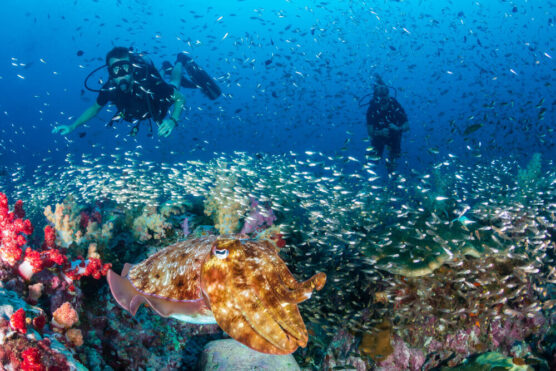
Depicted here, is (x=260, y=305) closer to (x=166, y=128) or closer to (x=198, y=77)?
(x=166, y=128)

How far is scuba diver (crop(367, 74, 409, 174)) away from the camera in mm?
Answer: 12680

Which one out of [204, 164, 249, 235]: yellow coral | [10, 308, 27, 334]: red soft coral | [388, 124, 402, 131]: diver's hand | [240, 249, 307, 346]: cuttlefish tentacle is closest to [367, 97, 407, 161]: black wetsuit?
[388, 124, 402, 131]: diver's hand

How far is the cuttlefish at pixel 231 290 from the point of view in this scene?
6.18 ft

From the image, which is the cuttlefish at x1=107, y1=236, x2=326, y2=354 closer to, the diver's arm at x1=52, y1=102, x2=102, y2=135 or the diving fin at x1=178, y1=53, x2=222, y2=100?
the diver's arm at x1=52, y1=102, x2=102, y2=135

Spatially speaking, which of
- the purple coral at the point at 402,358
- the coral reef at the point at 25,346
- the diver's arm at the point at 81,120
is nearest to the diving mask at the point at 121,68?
the diver's arm at the point at 81,120

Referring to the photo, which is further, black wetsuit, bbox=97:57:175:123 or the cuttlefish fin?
black wetsuit, bbox=97:57:175:123

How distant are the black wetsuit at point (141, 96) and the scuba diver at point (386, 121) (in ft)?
29.3

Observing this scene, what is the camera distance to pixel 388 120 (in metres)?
12.9

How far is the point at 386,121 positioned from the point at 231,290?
12.7m

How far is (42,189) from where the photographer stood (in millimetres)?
14984

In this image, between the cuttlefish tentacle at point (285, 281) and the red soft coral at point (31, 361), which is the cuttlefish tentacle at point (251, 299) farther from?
the red soft coral at point (31, 361)

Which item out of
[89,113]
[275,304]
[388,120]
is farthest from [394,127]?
[275,304]

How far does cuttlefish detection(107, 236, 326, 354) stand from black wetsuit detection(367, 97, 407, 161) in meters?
11.7

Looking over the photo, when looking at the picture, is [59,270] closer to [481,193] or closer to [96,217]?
[96,217]
